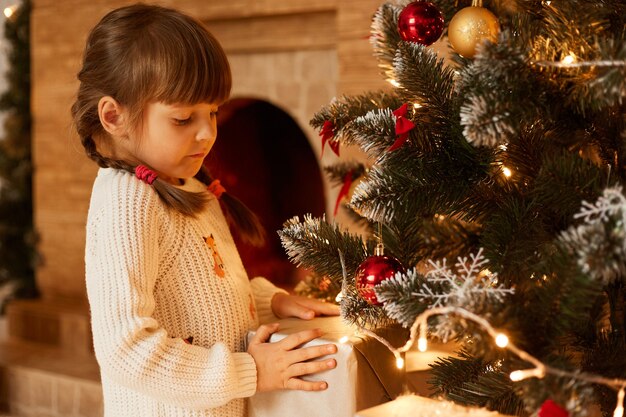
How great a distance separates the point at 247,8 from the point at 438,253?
53.2 inches

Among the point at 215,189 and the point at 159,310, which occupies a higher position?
the point at 215,189

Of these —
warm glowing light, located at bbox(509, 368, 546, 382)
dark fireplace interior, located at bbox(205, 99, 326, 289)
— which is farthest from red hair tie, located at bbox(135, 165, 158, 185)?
dark fireplace interior, located at bbox(205, 99, 326, 289)

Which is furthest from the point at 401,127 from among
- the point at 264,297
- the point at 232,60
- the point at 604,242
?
the point at 232,60

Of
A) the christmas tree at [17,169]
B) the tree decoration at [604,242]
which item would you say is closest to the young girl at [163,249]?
the tree decoration at [604,242]

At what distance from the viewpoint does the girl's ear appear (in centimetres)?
105

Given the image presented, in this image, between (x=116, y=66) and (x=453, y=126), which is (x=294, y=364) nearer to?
(x=453, y=126)

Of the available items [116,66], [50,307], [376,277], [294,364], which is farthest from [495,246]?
[50,307]

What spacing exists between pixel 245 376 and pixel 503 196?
0.41m

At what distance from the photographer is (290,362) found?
36.3 inches

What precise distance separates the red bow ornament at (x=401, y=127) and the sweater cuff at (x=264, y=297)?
424 millimetres

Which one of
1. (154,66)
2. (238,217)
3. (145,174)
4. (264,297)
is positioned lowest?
(264,297)

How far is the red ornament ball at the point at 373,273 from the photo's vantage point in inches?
34.1

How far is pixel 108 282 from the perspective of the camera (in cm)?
93

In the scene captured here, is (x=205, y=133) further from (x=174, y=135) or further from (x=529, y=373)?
(x=529, y=373)
